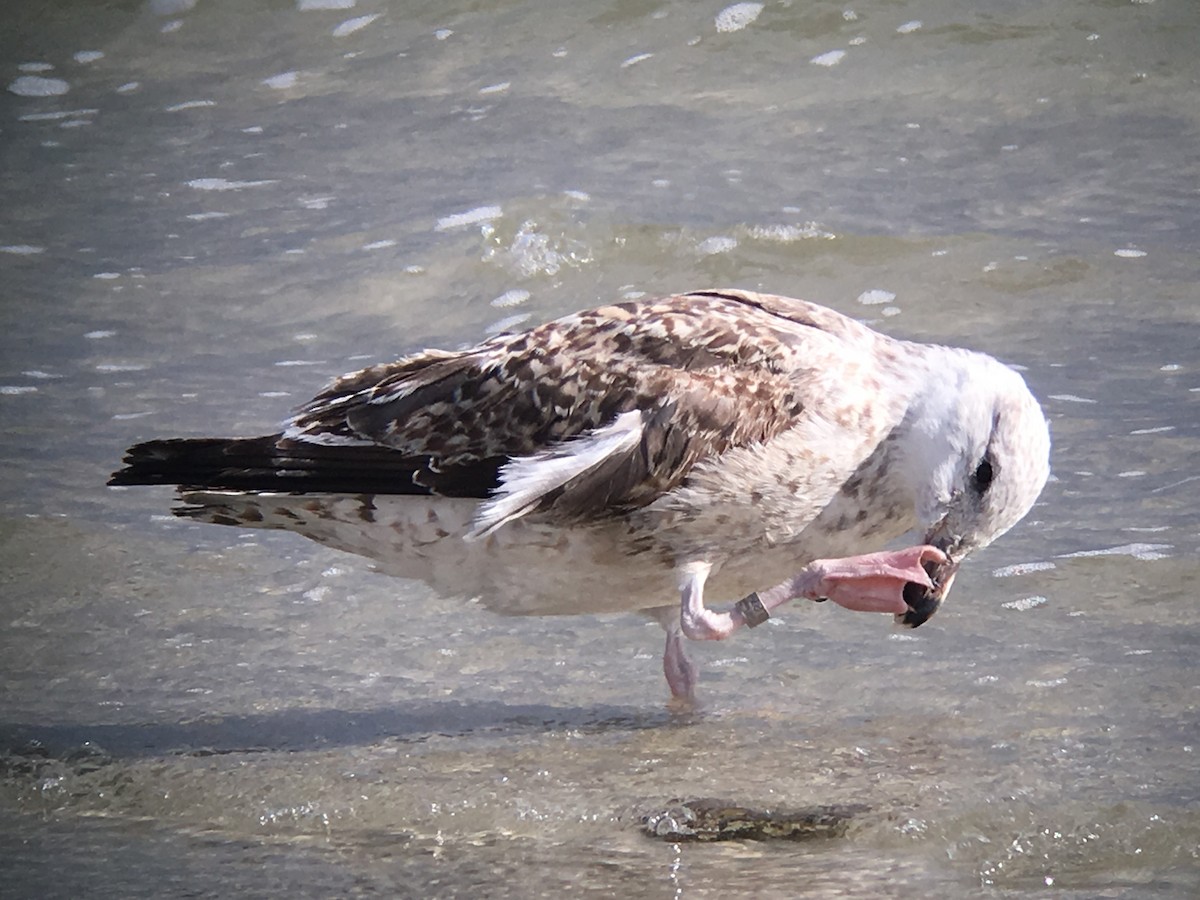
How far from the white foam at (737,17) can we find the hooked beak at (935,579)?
7.14 metres

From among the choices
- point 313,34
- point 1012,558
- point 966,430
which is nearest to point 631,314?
point 966,430

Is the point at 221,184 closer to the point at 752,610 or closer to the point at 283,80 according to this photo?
the point at 283,80

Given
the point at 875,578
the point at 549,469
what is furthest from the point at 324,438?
the point at 875,578

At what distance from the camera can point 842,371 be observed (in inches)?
194

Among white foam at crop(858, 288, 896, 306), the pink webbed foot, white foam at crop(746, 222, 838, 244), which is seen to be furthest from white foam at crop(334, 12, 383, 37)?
the pink webbed foot

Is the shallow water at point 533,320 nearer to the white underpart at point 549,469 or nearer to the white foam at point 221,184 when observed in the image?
the white foam at point 221,184

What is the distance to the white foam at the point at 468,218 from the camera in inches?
376

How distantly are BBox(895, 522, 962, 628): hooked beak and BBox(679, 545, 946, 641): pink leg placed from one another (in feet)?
0.10

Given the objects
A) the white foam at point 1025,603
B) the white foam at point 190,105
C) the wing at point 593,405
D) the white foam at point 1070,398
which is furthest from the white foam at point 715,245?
the white foam at point 190,105

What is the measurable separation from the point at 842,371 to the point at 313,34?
8.66 m

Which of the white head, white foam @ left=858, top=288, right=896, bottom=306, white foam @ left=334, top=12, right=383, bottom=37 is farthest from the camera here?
white foam @ left=334, top=12, right=383, bottom=37

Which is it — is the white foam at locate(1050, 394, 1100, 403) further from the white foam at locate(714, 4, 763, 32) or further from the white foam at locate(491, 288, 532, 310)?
the white foam at locate(714, 4, 763, 32)

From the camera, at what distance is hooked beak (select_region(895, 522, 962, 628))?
484 centimetres

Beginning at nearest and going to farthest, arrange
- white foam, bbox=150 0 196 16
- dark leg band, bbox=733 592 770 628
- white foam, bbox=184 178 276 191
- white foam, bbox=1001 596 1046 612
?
dark leg band, bbox=733 592 770 628 → white foam, bbox=1001 596 1046 612 → white foam, bbox=184 178 276 191 → white foam, bbox=150 0 196 16
